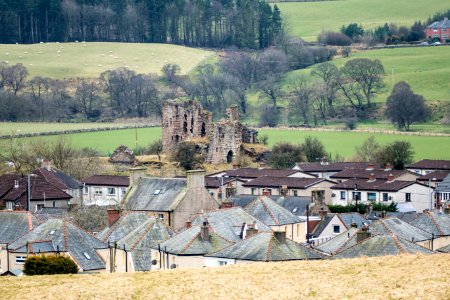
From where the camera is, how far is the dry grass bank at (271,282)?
35.2 m

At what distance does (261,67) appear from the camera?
173750 mm

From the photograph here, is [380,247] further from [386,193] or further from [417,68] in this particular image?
[417,68]

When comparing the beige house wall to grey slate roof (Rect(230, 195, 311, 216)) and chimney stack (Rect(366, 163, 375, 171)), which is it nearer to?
grey slate roof (Rect(230, 195, 311, 216))

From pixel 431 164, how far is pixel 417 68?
63.2 m

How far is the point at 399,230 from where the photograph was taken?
58.3 meters

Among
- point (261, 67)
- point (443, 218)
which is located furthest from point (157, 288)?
point (261, 67)

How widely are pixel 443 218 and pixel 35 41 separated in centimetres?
13692

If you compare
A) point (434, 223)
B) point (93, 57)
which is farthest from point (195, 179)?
point (93, 57)

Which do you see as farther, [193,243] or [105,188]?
[105,188]

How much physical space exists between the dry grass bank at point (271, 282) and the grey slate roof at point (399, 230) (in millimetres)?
16203

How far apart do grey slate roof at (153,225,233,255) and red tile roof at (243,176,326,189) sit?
112 feet

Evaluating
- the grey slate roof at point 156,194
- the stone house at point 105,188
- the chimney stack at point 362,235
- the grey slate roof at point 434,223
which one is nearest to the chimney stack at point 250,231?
the chimney stack at point 362,235

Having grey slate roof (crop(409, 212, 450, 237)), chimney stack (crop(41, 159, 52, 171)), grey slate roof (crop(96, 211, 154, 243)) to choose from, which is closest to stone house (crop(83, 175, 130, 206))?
chimney stack (crop(41, 159, 52, 171))

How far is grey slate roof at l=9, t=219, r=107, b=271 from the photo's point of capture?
52.0 meters
